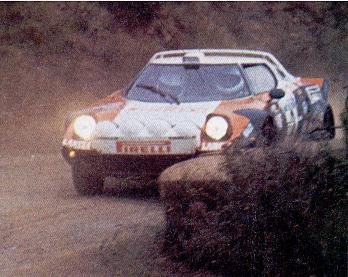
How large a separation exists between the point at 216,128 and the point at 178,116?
0.38m

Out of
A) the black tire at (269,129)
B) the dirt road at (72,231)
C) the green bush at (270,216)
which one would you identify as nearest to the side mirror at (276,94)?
the black tire at (269,129)

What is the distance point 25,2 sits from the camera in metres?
15.3

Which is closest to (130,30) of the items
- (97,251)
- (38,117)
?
(38,117)

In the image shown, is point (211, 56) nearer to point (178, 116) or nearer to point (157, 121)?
point (178, 116)

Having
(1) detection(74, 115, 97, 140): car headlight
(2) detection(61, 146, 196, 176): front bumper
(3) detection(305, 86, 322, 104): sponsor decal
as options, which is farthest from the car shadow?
(3) detection(305, 86, 322, 104): sponsor decal

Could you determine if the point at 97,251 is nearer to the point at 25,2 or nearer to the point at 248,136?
the point at 248,136

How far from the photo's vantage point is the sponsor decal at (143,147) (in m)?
6.57

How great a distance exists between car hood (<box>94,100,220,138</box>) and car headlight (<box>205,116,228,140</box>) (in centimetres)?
7

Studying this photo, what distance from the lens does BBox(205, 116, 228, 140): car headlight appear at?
6.57m

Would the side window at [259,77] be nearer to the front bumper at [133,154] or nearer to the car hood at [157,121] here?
the car hood at [157,121]

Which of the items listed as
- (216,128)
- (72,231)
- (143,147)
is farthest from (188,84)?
(72,231)

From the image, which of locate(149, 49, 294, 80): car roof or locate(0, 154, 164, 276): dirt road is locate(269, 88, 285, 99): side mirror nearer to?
locate(149, 49, 294, 80): car roof

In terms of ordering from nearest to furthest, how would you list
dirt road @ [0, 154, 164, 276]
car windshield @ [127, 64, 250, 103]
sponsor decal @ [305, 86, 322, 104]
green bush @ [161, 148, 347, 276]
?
green bush @ [161, 148, 347, 276]
dirt road @ [0, 154, 164, 276]
car windshield @ [127, 64, 250, 103]
sponsor decal @ [305, 86, 322, 104]

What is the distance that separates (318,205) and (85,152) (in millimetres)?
3177
